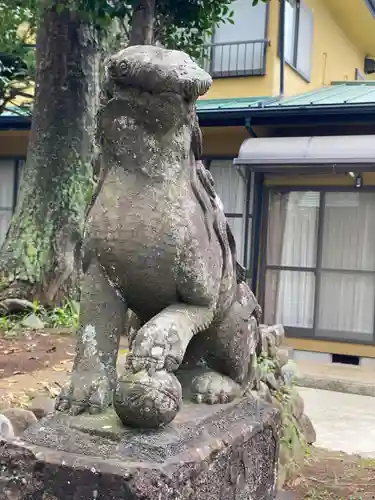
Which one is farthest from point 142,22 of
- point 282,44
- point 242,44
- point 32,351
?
point 242,44

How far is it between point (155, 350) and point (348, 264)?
6622 mm

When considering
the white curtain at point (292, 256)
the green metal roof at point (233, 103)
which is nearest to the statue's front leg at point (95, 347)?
the green metal roof at point (233, 103)

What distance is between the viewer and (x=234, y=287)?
78.1 inches

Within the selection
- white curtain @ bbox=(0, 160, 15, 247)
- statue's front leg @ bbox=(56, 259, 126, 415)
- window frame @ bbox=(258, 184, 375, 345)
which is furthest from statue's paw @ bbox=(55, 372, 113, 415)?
white curtain @ bbox=(0, 160, 15, 247)

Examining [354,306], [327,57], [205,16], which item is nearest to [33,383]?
[205,16]

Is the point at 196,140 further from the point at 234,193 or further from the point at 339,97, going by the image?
the point at 339,97

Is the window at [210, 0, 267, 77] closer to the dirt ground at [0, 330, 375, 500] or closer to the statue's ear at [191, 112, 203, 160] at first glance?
the dirt ground at [0, 330, 375, 500]

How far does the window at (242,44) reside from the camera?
30.1 feet

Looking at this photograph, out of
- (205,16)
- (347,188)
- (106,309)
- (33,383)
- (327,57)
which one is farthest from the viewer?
(327,57)

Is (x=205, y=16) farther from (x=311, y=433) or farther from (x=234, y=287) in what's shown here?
(x=234, y=287)

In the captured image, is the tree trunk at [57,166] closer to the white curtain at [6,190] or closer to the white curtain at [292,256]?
the white curtain at [292,256]

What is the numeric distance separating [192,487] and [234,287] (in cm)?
62

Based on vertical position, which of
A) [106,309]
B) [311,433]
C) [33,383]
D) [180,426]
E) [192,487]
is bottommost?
[311,433]

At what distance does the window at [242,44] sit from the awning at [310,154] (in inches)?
94.1
